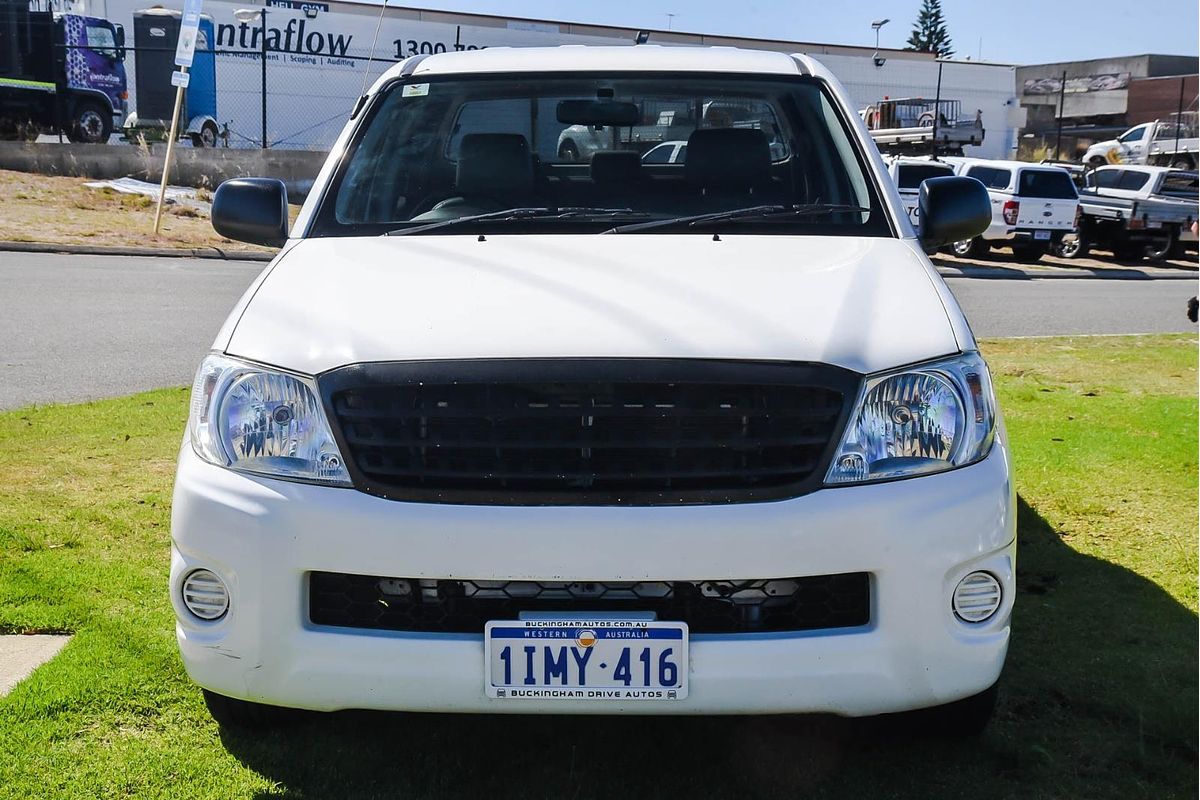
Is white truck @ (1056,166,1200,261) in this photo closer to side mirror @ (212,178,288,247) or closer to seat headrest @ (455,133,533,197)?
seat headrest @ (455,133,533,197)

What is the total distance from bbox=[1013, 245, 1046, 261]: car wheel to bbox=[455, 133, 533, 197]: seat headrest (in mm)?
18974

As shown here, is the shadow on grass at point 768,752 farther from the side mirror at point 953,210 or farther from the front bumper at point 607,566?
the side mirror at point 953,210

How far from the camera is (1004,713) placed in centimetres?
327

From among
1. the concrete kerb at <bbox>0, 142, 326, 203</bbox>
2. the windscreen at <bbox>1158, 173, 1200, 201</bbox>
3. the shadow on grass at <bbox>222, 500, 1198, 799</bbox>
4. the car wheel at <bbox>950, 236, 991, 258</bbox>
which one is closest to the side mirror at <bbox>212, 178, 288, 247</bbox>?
the shadow on grass at <bbox>222, 500, 1198, 799</bbox>

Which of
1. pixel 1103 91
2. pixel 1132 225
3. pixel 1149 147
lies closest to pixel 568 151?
pixel 1132 225

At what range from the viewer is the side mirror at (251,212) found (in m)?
3.70

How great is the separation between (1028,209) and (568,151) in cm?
1825

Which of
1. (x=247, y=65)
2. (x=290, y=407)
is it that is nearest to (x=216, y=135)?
(x=247, y=65)

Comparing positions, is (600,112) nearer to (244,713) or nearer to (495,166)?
(495,166)

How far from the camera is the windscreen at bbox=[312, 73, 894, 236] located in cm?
355

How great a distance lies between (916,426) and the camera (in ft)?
8.63

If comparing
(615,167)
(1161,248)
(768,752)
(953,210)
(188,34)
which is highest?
(188,34)

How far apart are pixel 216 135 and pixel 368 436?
1078 inches

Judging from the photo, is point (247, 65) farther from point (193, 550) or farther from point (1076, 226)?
point (193, 550)
